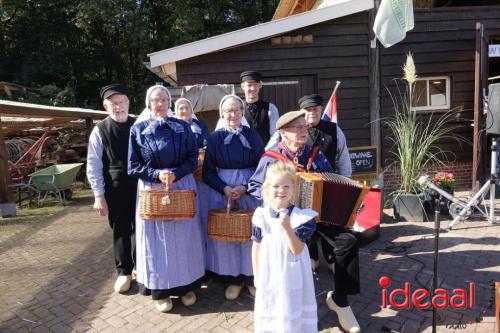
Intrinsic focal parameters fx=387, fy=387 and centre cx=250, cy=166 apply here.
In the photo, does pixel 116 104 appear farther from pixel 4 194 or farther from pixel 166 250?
pixel 4 194

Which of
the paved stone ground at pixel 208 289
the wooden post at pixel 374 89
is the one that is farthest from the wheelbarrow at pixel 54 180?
the wooden post at pixel 374 89

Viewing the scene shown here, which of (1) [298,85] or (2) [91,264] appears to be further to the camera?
(1) [298,85]

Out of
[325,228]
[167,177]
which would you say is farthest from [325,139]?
[167,177]

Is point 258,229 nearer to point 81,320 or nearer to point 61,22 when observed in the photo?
point 81,320

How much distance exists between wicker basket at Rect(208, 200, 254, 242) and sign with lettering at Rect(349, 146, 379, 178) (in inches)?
106

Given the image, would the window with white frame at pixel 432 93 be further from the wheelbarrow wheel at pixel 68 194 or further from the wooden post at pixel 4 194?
the wooden post at pixel 4 194

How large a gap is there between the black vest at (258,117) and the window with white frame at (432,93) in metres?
4.87

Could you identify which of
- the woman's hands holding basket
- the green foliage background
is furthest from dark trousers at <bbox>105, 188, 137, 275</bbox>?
the green foliage background

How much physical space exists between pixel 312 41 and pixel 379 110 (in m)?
1.86

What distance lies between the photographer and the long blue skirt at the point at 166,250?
11.2ft

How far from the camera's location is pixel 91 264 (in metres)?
5.10

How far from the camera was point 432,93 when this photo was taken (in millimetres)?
8086

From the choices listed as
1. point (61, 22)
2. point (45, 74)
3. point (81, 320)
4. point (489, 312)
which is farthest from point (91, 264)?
point (61, 22)

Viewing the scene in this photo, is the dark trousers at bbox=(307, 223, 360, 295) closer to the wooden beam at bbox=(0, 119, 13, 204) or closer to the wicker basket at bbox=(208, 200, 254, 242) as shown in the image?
the wicker basket at bbox=(208, 200, 254, 242)
